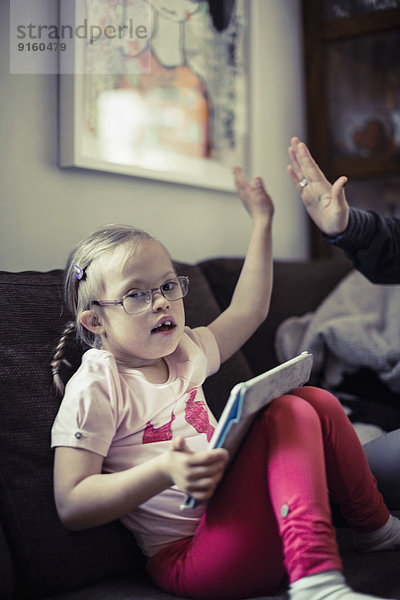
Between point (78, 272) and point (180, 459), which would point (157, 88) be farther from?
point (180, 459)

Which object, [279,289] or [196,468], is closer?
[196,468]

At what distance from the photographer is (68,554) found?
1.02 meters

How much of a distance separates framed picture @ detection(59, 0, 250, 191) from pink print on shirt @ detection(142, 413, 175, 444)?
0.75 m

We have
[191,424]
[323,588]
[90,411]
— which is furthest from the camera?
[191,424]

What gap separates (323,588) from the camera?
0.87m

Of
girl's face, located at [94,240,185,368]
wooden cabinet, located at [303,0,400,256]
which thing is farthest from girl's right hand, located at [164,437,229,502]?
wooden cabinet, located at [303,0,400,256]

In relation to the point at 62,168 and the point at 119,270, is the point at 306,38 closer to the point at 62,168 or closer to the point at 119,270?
the point at 62,168

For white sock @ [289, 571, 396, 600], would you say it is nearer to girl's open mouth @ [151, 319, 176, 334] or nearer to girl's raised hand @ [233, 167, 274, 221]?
girl's open mouth @ [151, 319, 176, 334]

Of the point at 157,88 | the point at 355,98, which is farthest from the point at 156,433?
the point at 355,98

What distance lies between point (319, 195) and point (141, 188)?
534mm

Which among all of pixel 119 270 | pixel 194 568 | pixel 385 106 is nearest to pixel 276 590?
pixel 194 568

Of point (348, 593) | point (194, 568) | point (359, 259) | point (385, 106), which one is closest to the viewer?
point (348, 593)

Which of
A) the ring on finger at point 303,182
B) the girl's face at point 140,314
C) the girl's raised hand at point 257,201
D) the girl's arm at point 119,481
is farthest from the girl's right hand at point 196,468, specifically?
the ring on finger at point 303,182

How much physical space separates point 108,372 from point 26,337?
0.19 metres
